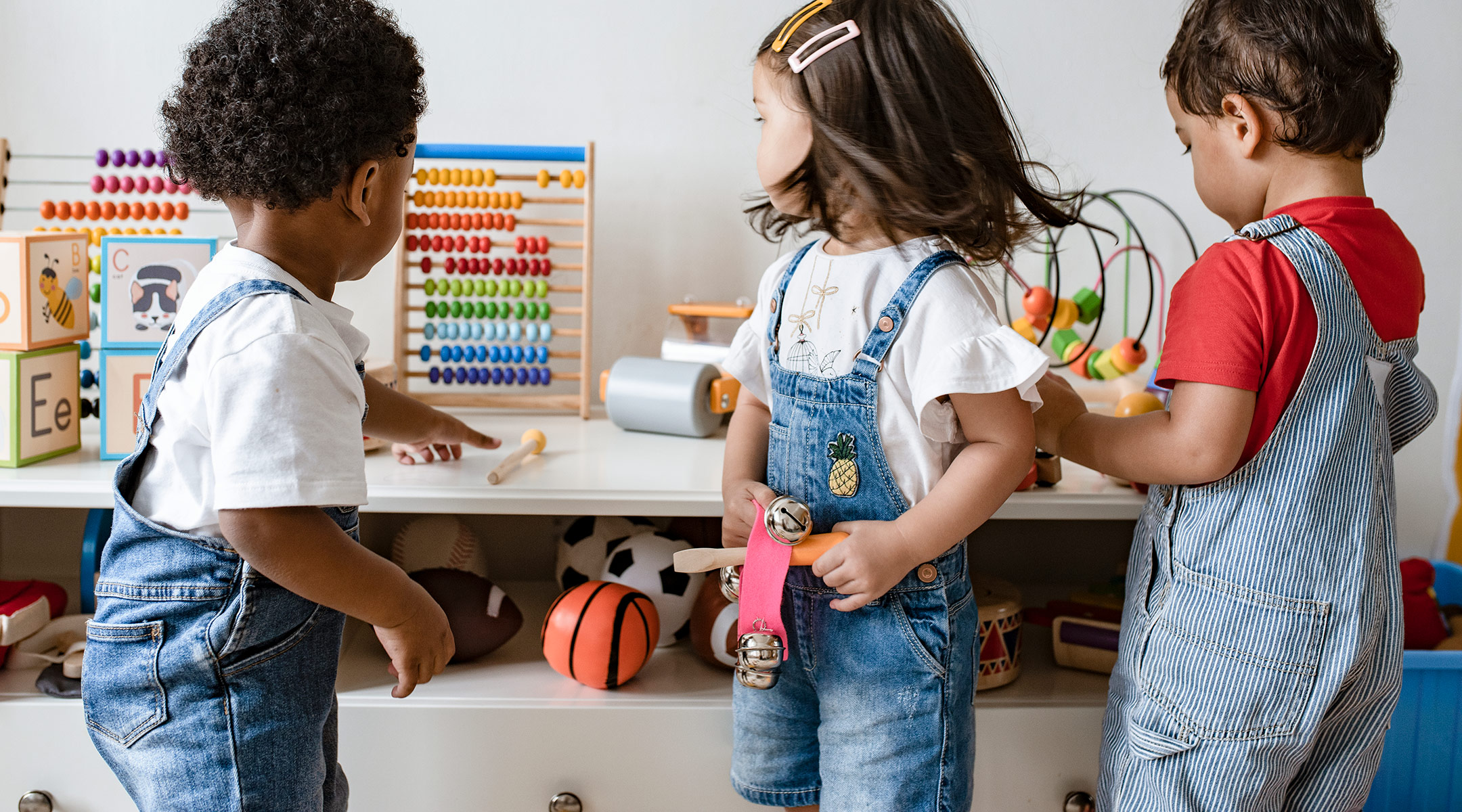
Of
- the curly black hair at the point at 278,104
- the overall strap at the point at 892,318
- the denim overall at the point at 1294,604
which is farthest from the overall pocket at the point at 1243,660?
the curly black hair at the point at 278,104

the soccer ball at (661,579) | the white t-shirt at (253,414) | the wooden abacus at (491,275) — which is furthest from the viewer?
the wooden abacus at (491,275)

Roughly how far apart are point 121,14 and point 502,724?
1.24 m

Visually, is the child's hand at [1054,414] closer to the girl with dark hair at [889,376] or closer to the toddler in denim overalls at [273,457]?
the girl with dark hair at [889,376]

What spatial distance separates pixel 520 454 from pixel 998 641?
0.62 meters

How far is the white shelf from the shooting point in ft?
3.65

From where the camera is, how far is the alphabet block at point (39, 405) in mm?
1179

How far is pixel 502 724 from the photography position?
3.80 feet

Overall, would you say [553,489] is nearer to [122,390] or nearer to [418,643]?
[418,643]

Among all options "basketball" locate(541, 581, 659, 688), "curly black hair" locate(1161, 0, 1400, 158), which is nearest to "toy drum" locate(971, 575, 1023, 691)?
"basketball" locate(541, 581, 659, 688)

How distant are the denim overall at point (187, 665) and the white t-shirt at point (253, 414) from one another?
0.02m

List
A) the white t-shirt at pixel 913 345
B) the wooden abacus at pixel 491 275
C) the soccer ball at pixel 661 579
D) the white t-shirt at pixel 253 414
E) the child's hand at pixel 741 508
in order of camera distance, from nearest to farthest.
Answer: the white t-shirt at pixel 253 414, the white t-shirt at pixel 913 345, the child's hand at pixel 741 508, the soccer ball at pixel 661 579, the wooden abacus at pixel 491 275

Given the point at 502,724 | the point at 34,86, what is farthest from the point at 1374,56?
the point at 34,86

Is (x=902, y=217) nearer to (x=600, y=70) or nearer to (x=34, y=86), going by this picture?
(x=600, y=70)

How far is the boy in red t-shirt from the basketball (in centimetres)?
54
